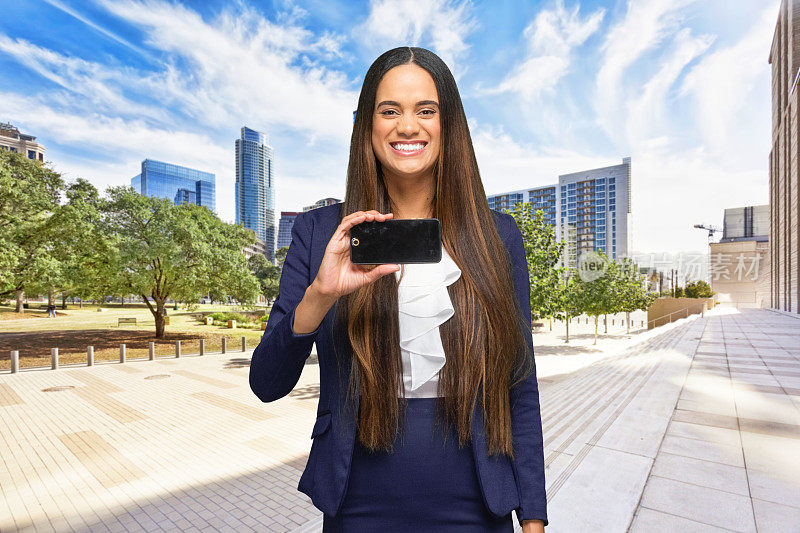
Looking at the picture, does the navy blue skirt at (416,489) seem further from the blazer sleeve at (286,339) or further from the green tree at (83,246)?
the green tree at (83,246)

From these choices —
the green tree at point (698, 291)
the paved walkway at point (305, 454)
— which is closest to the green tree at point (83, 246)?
the paved walkway at point (305, 454)

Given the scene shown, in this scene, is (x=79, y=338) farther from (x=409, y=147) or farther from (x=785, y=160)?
(x=785, y=160)

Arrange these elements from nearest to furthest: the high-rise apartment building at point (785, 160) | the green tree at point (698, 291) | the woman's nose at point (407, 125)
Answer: the woman's nose at point (407, 125) → the high-rise apartment building at point (785, 160) → the green tree at point (698, 291)

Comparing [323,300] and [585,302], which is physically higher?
[323,300]

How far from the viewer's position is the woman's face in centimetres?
127

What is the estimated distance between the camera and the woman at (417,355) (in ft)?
3.86

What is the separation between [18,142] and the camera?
6862 cm

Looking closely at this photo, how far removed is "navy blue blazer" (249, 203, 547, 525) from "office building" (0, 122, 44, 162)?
84.0 meters

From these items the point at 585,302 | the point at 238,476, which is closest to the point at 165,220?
the point at 238,476

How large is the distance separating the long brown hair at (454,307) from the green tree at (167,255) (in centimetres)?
1979

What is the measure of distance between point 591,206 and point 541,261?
339 ft

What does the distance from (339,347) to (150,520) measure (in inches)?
211

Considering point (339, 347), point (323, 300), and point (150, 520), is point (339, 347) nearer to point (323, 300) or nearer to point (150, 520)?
point (323, 300)

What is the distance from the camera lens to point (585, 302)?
23.4 metres
